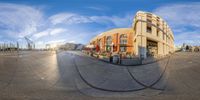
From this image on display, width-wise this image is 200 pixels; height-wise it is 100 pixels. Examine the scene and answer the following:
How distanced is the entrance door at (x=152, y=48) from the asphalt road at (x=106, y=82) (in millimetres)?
211

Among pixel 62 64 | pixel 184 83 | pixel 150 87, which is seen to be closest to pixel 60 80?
pixel 62 64

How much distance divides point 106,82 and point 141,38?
3.56ft

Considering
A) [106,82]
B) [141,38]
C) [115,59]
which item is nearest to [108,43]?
[115,59]

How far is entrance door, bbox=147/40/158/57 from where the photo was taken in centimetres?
422

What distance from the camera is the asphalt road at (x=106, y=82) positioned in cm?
387

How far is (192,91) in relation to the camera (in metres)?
4.13

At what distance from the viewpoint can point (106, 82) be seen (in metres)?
4.12

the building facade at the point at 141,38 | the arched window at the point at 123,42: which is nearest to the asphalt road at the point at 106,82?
the building facade at the point at 141,38

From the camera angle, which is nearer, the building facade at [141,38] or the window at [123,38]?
the building facade at [141,38]

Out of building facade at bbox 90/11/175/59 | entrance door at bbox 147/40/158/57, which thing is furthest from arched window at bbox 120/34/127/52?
entrance door at bbox 147/40/158/57

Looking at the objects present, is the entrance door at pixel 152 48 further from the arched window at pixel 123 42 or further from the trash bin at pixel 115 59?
the trash bin at pixel 115 59

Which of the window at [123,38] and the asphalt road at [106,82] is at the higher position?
the window at [123,38]

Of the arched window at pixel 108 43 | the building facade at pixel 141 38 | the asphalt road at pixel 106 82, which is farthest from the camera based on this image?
the arched window at pixel 108 43

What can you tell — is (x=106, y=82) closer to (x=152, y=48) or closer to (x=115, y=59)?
(x=115, y=59)
